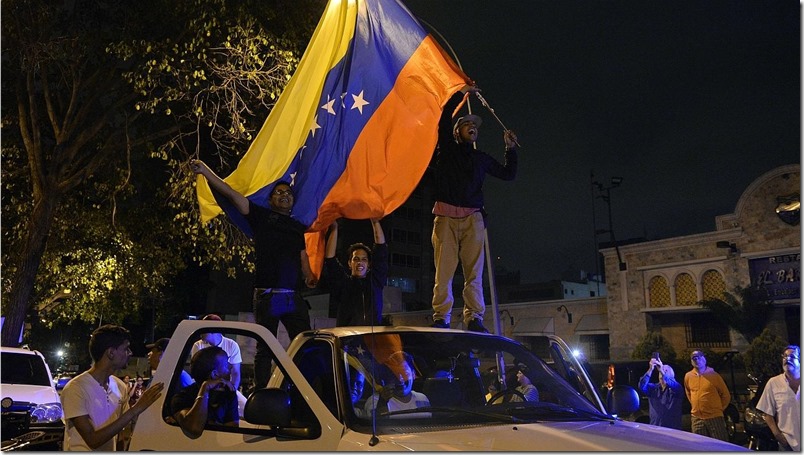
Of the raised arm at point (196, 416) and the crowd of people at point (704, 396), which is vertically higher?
the raised arm at point (196, 416)

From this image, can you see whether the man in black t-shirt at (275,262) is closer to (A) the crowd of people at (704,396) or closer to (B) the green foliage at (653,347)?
(A) the crowd of people at (704,396)

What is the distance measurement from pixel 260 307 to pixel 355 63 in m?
2.52

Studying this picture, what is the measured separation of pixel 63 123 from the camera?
531 inches

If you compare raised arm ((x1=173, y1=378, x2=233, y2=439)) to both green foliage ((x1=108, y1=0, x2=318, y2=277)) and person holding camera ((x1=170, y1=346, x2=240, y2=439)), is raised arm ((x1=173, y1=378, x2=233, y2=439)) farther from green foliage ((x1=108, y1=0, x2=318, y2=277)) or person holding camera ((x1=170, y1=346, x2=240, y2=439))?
green foliage ((x1=108, y1=0, x2=318, y2=277))

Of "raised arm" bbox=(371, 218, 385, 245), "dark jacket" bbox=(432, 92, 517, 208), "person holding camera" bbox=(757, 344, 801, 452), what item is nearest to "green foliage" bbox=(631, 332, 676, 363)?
"person holding camera" bbox=(757, 344, 801, 452)

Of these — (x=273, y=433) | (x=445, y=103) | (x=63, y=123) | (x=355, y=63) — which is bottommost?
(x=273, y=433)

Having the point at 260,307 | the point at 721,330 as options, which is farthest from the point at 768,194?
the point at 260,307

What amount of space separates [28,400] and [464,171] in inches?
324

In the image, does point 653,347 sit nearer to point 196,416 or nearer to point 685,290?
point 685,290

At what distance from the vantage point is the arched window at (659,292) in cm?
2706

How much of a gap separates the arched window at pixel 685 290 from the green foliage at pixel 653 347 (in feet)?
6.07

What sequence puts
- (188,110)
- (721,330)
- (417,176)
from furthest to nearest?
1. (721,330)
2. (188,110)
3. (417,176)

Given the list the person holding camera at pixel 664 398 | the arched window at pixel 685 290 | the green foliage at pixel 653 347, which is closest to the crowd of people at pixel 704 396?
the person holding camera at pixel 664 398

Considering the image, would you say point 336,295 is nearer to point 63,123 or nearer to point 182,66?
point 182,66
